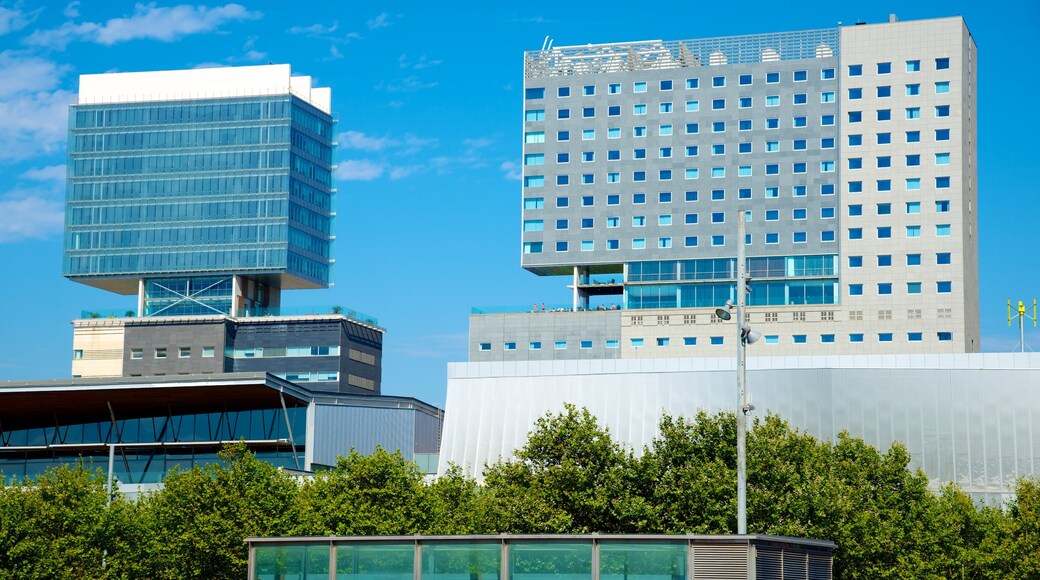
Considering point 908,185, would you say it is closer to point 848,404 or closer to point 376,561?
point 848,404

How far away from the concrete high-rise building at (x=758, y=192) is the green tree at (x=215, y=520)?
3747 inches

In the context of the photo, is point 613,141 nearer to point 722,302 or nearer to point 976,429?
point 722,302

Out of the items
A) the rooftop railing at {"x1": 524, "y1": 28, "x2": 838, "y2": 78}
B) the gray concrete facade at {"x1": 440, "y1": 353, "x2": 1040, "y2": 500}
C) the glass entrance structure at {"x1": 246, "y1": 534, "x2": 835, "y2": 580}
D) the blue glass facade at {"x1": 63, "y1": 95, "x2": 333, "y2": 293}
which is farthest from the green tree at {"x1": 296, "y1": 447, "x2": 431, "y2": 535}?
the blue glass facade at {"x1": 63, "y1": 95, "x2": 333, "y2": 293}

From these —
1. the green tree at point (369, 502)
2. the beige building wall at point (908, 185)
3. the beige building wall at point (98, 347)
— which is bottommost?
the green tree at point (369, 502)

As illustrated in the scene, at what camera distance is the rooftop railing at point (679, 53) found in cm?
16450

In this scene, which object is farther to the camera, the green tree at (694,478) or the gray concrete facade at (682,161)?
the gray concrete facade at (682,161)

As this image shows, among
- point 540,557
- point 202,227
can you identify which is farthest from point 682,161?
point 540,557

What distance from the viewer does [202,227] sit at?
195625mm

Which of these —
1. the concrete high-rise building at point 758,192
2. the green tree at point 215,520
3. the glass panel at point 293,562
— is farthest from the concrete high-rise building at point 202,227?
the glass panel at point 293,562

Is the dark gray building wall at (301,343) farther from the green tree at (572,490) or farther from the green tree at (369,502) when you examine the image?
the green tree at (572,490)

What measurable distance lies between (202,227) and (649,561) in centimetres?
15924

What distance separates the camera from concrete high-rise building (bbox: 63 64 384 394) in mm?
189375

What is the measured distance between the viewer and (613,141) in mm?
167875

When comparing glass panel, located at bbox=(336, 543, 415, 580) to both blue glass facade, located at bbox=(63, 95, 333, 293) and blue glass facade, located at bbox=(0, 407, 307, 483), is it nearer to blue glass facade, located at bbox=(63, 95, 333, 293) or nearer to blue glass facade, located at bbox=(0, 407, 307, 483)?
blue glass facade, located at bbox=(0, 407, 307, 483)
